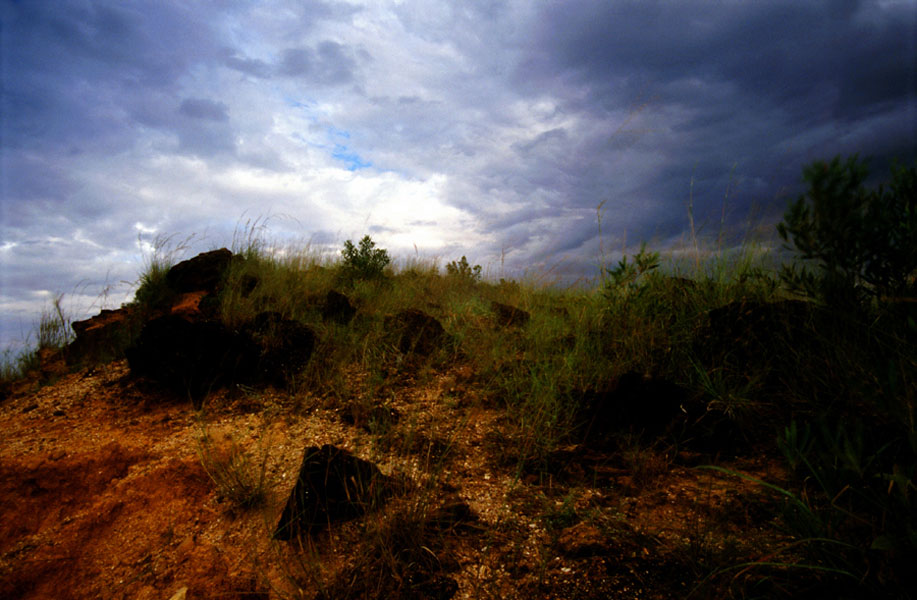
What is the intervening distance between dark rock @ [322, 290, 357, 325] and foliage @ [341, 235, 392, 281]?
1.96m

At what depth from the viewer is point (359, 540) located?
6.05 ft

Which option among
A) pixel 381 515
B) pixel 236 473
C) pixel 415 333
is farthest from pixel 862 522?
pixel 415 333

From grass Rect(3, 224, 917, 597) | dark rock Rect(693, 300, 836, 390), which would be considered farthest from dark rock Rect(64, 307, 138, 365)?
dark rock Rect(693, 300, 836, 390)

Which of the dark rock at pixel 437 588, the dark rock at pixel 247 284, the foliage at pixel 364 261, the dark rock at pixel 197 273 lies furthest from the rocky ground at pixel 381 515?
the foliage at pixel 364 261

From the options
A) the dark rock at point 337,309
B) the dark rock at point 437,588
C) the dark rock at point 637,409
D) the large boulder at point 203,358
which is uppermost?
the dark rock at point 337,309

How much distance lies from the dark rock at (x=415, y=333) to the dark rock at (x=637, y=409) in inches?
65.4

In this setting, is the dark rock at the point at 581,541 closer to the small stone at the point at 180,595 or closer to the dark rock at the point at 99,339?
the small stone at the point at 180,595

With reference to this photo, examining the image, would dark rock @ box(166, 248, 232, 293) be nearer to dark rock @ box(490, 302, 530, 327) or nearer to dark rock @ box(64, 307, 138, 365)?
dark rock @ box(64, 307, 138, 365)

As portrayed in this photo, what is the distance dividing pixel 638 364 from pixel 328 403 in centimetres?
228

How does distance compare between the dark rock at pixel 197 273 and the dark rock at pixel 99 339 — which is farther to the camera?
the dark rock at pixel 197 273

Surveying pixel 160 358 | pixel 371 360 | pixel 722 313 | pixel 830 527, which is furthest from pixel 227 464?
pixel 722 313

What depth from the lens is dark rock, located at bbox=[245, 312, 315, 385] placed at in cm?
342

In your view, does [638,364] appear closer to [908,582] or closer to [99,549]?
[908,582]

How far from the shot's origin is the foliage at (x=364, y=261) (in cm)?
658
